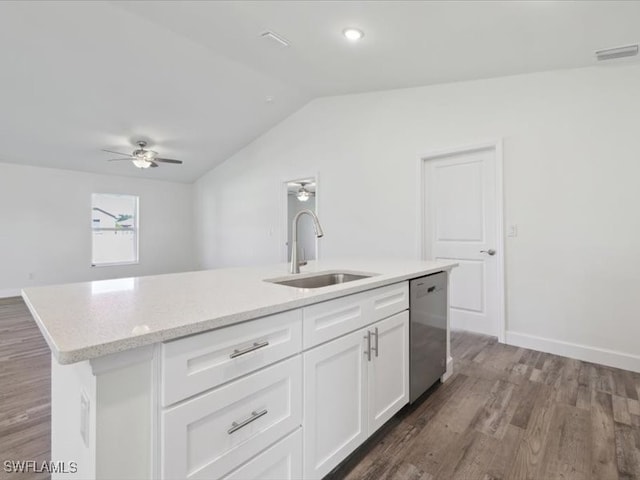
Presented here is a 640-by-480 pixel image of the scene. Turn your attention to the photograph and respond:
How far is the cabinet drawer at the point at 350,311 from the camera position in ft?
4.09

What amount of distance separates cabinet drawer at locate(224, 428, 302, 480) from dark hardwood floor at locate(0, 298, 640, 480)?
1.29ft

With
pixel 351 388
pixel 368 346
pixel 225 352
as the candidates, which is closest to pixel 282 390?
pixel 225 352

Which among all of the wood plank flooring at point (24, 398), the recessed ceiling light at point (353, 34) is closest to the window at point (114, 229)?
the wood plank flooring at point (24, 398)

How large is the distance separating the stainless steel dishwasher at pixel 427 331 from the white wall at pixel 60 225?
22.2ft

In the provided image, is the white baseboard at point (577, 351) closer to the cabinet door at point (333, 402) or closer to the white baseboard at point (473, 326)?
the white baseboard at point (473, 326)

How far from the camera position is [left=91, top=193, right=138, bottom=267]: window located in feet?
21.5

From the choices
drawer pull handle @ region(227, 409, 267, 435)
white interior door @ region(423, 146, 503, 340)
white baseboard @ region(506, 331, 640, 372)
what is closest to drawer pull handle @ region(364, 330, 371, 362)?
drawer pull handle @ region(227, 409, 267, 435)

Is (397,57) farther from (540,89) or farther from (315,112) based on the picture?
(315,112)

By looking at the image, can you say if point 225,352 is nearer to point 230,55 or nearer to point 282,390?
point 282,390

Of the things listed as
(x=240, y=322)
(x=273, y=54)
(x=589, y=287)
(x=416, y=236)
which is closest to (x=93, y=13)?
(x=273, y=54)

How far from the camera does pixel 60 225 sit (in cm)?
604

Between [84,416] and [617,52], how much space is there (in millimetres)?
3766

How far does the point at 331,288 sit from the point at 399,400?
0.86 meters

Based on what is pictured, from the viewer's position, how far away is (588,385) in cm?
230
